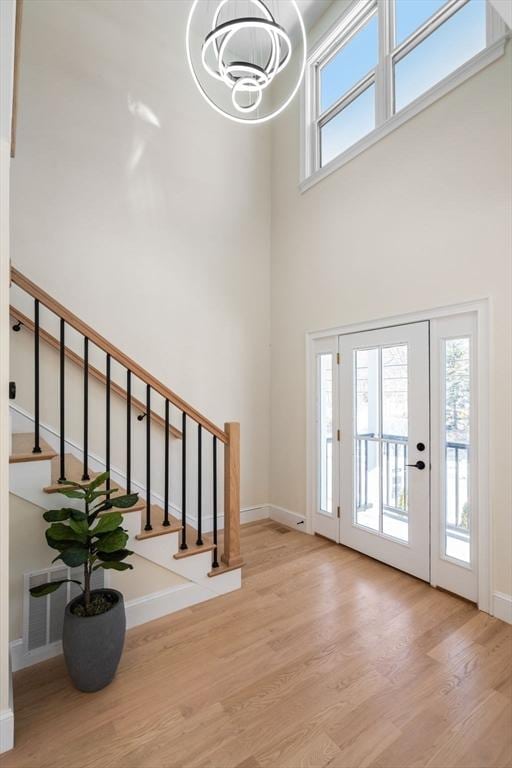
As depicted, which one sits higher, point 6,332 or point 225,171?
point 225,171

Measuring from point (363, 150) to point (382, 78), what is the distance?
612mm

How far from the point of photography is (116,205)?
345 centimetres

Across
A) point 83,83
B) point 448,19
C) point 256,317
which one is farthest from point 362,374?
point 83,83

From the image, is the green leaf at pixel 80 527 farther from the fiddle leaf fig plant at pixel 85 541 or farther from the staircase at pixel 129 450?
the staircase at pixel 129 450

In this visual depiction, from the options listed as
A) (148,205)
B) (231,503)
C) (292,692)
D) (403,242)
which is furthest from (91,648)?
(148,205)

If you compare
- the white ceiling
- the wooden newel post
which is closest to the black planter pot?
the wooden newel post

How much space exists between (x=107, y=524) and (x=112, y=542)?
0.09m

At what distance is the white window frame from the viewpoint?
258 centimetres

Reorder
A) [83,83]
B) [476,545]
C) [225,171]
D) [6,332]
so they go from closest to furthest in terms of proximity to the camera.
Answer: [6,332] < [476,545] < [83,83] < [225,171]

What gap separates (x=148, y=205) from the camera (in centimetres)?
362

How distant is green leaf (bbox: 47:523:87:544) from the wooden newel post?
3.77 feet

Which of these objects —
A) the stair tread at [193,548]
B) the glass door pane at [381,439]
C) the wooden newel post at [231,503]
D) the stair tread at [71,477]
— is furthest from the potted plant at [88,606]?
the glass door pane at [381,439]

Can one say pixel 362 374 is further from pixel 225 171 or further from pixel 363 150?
pixel 225 171

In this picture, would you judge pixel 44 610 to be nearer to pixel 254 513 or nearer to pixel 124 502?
pixel 124 502
